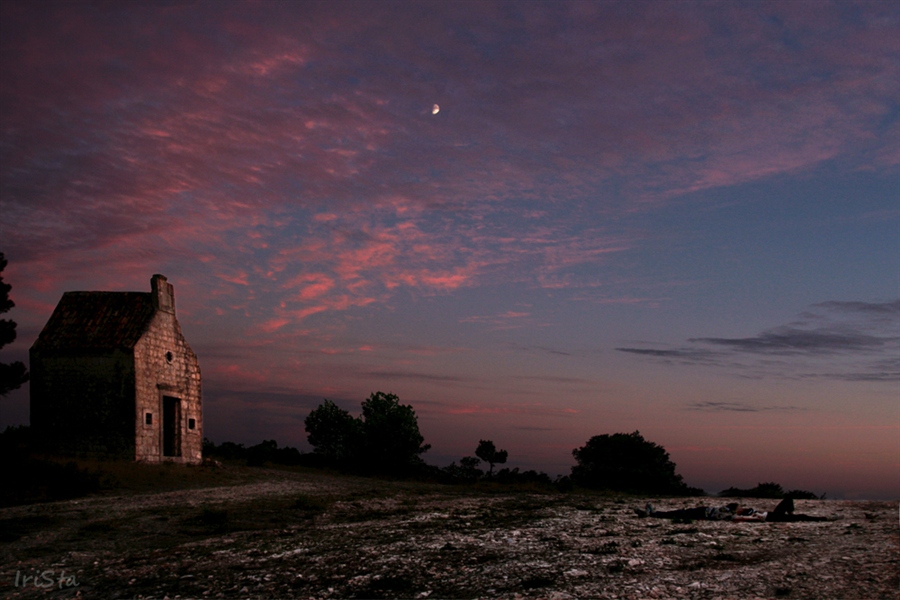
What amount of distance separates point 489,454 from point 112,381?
79.6ft

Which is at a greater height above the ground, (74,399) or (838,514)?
(74,399)

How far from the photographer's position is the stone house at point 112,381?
1331 inches

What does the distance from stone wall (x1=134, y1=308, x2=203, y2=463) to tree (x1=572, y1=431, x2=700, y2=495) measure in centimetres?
2356

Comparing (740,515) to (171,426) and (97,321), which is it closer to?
(171,426)

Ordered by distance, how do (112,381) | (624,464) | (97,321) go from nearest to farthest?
(112,381) → (97,321) → (624,464)

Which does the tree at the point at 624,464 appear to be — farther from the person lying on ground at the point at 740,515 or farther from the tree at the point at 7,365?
the tree at the point at 7,365

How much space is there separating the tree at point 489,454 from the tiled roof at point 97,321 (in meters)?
23.1

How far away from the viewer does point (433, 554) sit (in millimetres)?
11773

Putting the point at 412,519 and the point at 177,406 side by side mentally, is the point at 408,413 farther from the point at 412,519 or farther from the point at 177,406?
the point at 412,519

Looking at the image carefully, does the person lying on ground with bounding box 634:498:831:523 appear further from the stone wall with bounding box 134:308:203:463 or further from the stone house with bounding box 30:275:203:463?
the stone house with bounding box 30:275:203:463

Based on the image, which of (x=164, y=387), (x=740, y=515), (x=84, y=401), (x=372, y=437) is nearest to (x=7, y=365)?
(x=84, y=401)

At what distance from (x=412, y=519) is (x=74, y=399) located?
2443cm

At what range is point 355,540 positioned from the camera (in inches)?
535

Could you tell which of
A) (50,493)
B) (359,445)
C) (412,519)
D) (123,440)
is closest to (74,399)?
(123,440)
